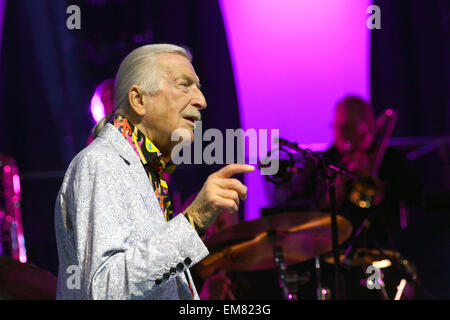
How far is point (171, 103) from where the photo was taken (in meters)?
2.01

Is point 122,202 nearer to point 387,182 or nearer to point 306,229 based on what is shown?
point 306,229

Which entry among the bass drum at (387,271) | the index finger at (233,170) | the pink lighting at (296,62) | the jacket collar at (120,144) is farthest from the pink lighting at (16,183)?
the index finger at (233,170)

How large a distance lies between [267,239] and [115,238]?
189cm

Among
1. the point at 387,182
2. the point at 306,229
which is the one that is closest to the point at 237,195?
the point at 306,229

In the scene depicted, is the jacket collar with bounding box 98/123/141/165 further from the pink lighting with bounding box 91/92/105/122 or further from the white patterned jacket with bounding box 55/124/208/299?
the pink lighting with bounding box 91/92/105/122

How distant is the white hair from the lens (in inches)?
79.3

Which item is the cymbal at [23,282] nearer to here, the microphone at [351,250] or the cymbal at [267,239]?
the cymbal at [267,239]

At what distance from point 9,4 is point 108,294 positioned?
4.10 metres

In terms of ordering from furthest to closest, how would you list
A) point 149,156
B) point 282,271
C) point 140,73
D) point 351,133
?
point 351,133 < point 282,271 < point 140,73 < point 149,156

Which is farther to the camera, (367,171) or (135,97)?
(367,171)

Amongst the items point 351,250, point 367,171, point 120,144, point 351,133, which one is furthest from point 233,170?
point 351,133

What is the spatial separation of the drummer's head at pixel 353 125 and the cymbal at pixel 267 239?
1.06 meters

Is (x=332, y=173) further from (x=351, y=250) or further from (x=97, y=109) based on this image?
(x=97, y=109)
